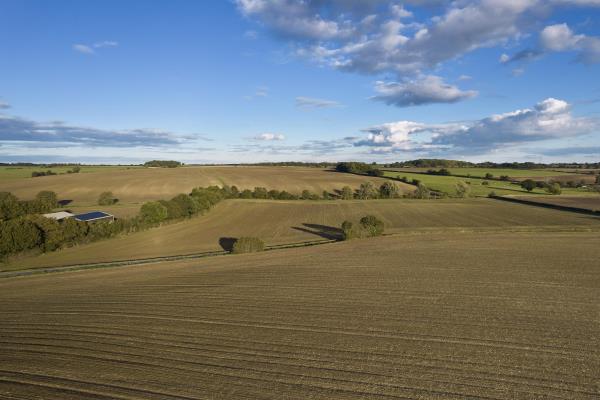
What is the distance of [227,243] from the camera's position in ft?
139

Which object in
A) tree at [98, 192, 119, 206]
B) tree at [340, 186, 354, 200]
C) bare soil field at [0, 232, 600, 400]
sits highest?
tree at [340, 186, 354, 200]

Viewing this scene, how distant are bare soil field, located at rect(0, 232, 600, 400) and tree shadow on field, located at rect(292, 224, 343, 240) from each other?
18.2 metres

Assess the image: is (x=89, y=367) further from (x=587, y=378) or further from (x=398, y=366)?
(x=587, y=378)

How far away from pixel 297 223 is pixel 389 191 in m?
40.5

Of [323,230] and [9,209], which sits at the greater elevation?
[9,209]

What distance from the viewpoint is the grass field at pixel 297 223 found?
128ft

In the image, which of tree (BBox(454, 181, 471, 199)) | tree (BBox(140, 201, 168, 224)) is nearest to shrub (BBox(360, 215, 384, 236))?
tree (BBox(140, 201, 168, 224))

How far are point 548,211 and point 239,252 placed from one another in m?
50.5

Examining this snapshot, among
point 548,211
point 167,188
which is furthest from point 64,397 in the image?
point 167,188

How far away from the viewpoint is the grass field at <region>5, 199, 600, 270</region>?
38969mm

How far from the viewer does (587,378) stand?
9.22 m

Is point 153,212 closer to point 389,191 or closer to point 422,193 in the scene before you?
point 389,191

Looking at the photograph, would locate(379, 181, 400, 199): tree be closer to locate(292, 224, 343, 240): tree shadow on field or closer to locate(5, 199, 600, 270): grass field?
locate(5, 199, 600, 270): grass field

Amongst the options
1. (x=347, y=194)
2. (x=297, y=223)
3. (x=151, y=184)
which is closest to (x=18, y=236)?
(x=297, y=223)
